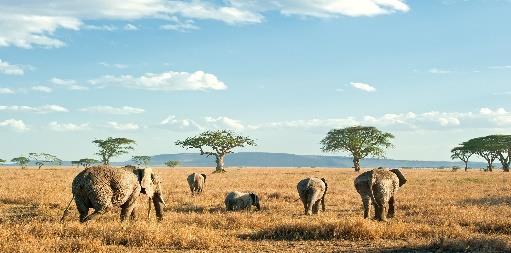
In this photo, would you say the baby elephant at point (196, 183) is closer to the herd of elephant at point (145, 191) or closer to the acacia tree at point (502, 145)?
the herd of elephant at point (145, 191)

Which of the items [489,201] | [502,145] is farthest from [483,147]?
[489,201]

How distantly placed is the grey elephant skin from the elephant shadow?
1402cm

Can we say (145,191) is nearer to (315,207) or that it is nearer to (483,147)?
(315,207)

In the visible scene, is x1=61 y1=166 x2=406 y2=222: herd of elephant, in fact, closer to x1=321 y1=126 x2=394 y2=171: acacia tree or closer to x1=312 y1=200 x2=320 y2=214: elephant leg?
x1=312 y1=200 x2=320 y2=214: elephant leg

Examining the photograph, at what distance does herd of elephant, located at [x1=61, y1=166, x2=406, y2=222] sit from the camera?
531 inches

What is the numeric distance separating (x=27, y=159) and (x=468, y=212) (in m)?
129

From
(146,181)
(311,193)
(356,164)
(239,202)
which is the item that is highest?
(356,164)

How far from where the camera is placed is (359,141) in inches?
3698

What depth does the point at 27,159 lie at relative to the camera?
131500 mm

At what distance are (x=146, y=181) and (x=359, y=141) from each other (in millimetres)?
81468

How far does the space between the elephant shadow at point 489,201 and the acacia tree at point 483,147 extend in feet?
260

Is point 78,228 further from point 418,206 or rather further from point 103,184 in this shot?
point 418,206

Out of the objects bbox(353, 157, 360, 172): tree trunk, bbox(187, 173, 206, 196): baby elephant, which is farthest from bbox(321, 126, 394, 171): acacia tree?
bbox(187, 173, 206, 196): baby elephant

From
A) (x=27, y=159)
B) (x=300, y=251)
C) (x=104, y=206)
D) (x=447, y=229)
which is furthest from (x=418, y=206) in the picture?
(x=27, y=159)
